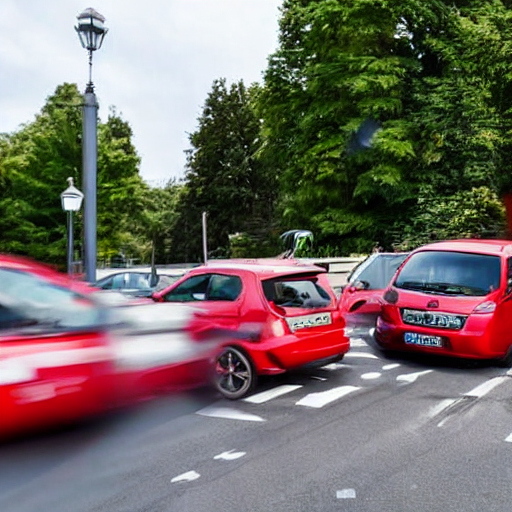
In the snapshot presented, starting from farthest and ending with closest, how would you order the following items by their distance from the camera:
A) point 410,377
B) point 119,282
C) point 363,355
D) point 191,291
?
point 119,282 < point 363,355 < point 410,377 < point 191,291

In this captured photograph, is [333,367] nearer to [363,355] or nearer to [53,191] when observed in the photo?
[363,355]

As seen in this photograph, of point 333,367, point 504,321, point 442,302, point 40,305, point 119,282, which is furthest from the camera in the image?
point 119,282

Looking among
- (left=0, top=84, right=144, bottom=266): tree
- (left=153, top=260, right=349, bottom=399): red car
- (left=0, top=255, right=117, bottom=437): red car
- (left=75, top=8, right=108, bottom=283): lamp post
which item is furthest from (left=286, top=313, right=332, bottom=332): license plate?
(left=0, top=84, right=144, bottom=266): tree

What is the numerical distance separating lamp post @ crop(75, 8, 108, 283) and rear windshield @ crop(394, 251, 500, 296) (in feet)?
15.8

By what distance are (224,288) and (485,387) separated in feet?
10.3

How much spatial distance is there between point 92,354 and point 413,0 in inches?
973

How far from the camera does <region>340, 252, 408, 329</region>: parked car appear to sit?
10398mm

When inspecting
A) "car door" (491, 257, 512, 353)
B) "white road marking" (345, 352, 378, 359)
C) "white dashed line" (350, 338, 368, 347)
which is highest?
"car door" (491, 257, 512, 353)

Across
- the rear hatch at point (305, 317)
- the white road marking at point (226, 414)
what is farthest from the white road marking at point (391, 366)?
the white road marking at point (226, 414)

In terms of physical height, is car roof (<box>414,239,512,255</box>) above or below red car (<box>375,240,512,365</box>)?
above

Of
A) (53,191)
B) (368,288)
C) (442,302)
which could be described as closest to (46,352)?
(442,302)

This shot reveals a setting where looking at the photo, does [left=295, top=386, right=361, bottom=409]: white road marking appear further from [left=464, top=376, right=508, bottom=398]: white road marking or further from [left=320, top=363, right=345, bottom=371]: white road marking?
[left=464, top=376, right=508, bottom=398]: white road marking

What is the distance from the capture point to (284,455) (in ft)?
15.0

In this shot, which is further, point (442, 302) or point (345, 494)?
point (442, 302)
